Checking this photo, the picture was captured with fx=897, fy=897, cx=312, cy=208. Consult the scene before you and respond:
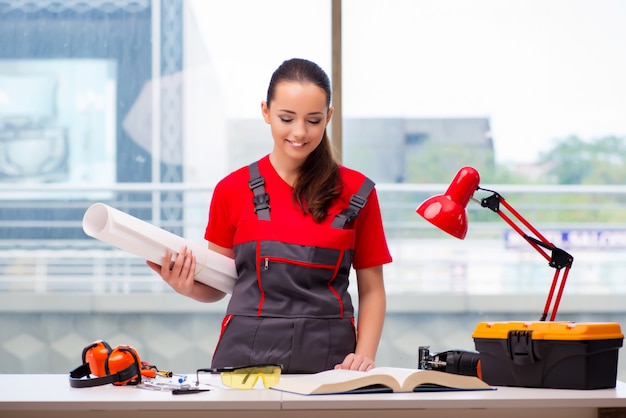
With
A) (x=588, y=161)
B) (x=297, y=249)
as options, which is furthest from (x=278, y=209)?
(x=588, y=161)

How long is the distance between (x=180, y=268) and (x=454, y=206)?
23.1 inches

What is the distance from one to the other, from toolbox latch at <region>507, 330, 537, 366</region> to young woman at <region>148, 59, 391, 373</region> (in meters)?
0.34

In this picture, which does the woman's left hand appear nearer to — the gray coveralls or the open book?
the gray coveralls

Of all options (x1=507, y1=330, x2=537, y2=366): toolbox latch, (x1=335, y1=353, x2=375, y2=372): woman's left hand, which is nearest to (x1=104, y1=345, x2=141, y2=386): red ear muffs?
(x1=335, y1=353, x2=375, y2=372): woman's left hand

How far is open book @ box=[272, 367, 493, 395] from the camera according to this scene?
151cm

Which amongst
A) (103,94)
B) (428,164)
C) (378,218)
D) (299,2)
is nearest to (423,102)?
(428,164)

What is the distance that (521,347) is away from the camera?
169 cm

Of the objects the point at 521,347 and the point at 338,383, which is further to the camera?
the point at 521,347

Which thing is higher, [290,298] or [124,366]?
[290,298]

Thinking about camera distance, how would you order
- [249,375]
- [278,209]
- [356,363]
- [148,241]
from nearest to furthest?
1. [249,375]
2. [148,241]
3. [356,363]
4. [278,209]

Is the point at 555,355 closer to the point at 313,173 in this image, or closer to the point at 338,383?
the point at 338,383

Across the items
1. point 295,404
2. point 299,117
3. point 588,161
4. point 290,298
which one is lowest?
point 295,404

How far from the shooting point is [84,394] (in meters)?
1.52

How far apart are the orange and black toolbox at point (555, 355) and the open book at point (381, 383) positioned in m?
0.10
